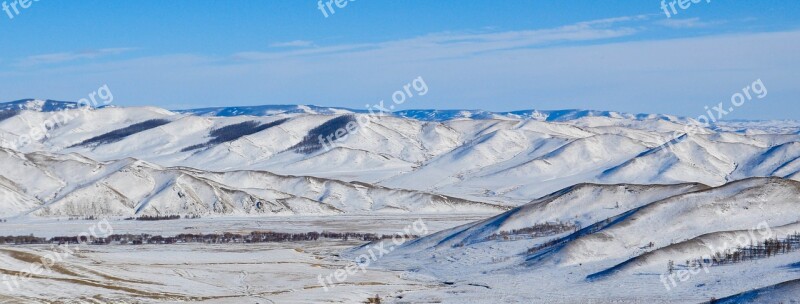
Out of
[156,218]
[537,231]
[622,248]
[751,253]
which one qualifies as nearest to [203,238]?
[156,218]

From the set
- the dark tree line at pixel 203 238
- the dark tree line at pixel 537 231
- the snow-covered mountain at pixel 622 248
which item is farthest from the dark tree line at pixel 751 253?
the dark tree line at pixel 203 238

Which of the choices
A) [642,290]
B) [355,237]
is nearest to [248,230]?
[355,237]

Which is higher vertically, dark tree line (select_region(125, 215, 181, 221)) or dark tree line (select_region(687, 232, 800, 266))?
dark tree line (select_region(687, 232, 800, 266))

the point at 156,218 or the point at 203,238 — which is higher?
the point at 203,238

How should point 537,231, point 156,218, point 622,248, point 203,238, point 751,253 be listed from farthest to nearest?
point 156,218 < point 203,238 < point 537,231 < point 622,248 < point 751,253

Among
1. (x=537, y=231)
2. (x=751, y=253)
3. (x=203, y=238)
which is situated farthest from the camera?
(x=203, y=238)

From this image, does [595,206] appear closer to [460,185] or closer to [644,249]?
[644,249]

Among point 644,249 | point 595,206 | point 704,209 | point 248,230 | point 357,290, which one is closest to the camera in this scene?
point 357,290

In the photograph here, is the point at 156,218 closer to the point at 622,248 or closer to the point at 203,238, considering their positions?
the point at 203,238

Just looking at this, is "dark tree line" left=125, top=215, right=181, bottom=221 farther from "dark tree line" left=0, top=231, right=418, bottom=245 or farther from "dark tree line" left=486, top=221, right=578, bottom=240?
"dark tree line" left=486, top=221, right=578, bottom=240

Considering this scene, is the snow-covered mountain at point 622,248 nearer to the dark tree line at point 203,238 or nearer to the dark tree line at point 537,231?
the dark tree line at point 537,231

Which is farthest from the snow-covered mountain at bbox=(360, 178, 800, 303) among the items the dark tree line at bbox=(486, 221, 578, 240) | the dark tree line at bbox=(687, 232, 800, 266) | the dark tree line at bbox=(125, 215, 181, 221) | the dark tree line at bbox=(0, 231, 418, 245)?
the dark tree line at bbox=(125, 215, 181, 221)

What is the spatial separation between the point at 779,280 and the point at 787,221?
60.1 ft

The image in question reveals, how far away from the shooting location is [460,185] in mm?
191500
